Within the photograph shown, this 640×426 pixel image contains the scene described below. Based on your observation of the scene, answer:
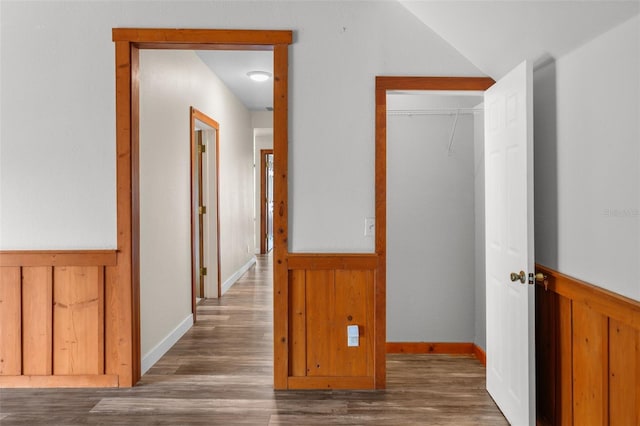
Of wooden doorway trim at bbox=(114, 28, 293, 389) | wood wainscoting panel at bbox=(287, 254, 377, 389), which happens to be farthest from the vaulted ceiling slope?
wood wainscoting panel at bbox=(287, 254, 377, 389)

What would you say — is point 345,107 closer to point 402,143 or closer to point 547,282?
point 402,143

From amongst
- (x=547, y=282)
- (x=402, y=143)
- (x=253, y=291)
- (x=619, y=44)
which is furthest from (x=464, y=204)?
(x=253, y=291)

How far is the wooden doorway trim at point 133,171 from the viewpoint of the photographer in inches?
109

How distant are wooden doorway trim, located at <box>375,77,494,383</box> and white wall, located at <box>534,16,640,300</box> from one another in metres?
0.53

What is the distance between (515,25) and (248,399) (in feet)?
8.17

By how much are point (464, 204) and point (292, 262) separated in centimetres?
145

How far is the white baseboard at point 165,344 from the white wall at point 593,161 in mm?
2631

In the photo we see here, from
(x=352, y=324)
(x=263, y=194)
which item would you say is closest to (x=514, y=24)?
(x=352, y=324)

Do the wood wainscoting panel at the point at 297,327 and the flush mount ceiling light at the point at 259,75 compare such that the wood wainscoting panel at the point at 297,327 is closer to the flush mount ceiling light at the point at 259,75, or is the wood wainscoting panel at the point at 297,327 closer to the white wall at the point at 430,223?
the white wall at the point at 430,223

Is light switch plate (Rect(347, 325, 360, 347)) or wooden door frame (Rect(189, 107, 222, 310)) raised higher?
wooden door frame (Rect(189, 107, 222, 310))

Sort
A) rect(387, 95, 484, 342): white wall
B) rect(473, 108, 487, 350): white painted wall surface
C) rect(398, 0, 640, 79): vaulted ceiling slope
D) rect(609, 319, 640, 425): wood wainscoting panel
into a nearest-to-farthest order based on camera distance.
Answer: rect(609, 319, 640, 425): wood wainscoting panel → rect(398, 0, 640, 79): vaulted ceiling slope → rect(473, 108, 487, 350): white painted wall surface → rect(387, 95, 484, 342): white wall

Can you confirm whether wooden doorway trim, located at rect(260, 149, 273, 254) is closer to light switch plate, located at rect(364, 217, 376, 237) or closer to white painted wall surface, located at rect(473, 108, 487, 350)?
white painted wall surface, located at rect(473, 108, 487, 350)

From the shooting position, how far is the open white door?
83.5 inches

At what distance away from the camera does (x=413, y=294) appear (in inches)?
136
